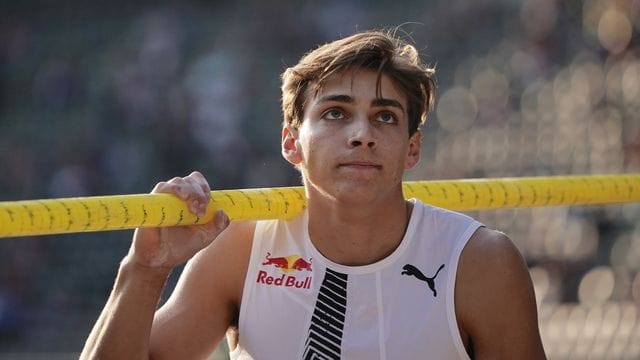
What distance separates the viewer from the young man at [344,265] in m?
4.09

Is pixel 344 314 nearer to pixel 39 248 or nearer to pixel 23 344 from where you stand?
pixel 23 344

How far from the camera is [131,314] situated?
13.3ft

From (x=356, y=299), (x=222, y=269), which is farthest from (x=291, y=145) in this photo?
(x=356, y=299)

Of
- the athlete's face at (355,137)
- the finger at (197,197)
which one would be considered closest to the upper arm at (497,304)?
the athlete's face at (355,137)

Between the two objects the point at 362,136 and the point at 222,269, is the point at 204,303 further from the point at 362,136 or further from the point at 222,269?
the point at 362,136

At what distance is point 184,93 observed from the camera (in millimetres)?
15617

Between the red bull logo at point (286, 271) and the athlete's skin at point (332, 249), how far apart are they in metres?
0.08

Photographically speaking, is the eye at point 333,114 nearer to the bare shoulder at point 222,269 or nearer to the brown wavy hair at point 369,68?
the brown wavy hair at point 369,68

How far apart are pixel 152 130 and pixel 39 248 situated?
208cm

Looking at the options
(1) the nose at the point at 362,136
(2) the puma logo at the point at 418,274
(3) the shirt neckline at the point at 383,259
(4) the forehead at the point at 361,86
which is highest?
(4) the forehead at the point at 361,86

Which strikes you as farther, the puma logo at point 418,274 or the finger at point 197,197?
the puma logo at point 418,274

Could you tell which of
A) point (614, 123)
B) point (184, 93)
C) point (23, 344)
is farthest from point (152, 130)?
point (614, 123)

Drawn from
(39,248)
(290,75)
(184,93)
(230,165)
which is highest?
(184,93)

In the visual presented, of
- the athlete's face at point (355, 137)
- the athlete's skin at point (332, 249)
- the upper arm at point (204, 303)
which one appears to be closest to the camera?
the athlete's skin at point (332, 249)
